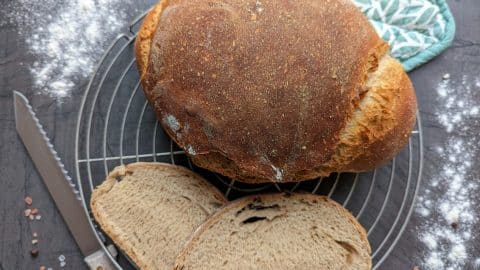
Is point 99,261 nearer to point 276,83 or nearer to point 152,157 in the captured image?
point 152,157

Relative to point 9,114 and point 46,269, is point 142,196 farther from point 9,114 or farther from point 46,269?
point 9,114

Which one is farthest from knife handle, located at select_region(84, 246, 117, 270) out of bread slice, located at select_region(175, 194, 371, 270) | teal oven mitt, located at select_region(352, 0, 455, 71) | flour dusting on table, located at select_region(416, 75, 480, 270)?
teal oven mitt, located at select_region(352, 0, 455, 71)

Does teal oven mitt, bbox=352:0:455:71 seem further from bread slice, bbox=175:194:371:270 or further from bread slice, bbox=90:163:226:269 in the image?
bread slice, bbox=90:163:226:269

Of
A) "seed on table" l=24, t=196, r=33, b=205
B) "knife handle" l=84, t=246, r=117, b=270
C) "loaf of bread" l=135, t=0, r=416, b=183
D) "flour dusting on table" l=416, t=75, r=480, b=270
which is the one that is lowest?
"flour dusting on table" l=416, t=75, r=480, b=270

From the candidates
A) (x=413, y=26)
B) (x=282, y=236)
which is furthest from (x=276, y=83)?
Answer: (x=413, y=26)

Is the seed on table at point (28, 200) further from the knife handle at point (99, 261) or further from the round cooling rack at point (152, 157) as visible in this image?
the knife handle at point (99, 261)

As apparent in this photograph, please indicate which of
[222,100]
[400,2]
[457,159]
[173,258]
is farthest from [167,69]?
[457,159]
